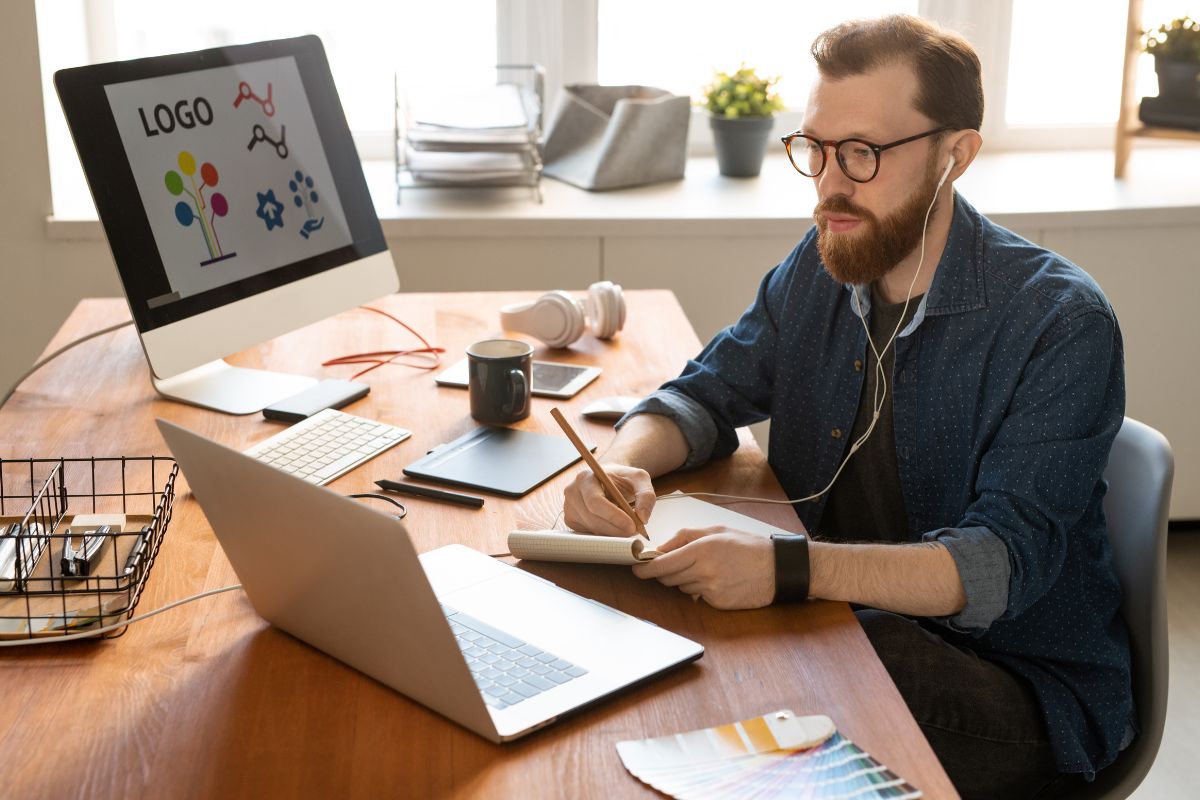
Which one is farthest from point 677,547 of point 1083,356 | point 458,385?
point 458,385

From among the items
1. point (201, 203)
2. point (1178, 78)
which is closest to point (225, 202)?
point (201, 203)

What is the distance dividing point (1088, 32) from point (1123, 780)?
7.70 ft

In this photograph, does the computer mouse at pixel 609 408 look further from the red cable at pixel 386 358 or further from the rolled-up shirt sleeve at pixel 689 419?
the red cable at pixel 386 358

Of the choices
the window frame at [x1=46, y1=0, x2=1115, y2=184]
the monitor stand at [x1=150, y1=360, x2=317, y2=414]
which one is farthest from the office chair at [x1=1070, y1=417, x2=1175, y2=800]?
the window frame at [x1=46, y1=0, x2=1115, y2=184]

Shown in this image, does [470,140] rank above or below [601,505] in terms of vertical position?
above

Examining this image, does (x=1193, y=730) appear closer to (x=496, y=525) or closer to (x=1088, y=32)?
(x=496, y=525)

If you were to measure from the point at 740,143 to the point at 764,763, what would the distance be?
2187 millimetres

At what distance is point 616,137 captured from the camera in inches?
110

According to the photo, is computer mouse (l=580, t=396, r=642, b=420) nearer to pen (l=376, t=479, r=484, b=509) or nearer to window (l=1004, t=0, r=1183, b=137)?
pen (l=376, t=479, r=484, b=509)

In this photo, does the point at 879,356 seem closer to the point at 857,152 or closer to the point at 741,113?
the point at 857,152

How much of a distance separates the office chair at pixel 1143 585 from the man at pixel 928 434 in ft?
0.07

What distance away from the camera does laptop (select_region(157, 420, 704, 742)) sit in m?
0.90

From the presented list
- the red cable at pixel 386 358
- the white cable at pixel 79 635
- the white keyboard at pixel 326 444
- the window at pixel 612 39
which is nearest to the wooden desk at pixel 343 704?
the white cable at pixel 79 635

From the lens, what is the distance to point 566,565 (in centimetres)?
124
